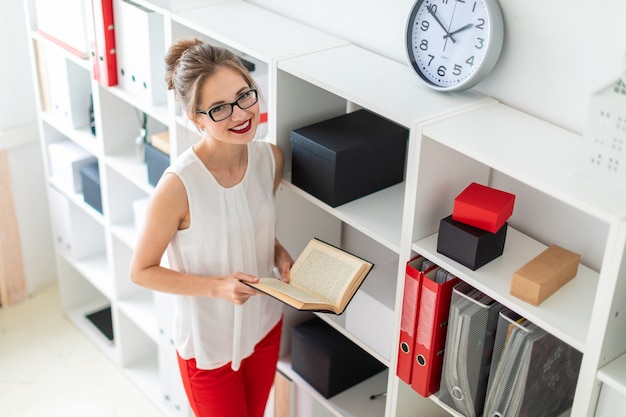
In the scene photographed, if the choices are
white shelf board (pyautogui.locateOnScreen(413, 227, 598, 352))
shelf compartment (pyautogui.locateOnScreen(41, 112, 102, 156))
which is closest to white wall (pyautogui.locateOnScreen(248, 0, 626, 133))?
white shelf board (pyautogui.locateOnScreen(413, 227, 598, 352))

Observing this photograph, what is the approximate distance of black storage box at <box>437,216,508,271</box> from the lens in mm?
1892

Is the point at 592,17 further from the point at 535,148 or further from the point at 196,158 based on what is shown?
the point at 196,158

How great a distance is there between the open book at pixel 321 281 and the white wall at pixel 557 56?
57 centimetres

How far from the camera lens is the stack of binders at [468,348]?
1.95 m

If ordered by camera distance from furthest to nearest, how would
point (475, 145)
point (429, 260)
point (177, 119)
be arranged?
point (177, 119), point (429, 260), point (475, 145)

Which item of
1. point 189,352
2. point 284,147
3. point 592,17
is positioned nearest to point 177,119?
point 284,147

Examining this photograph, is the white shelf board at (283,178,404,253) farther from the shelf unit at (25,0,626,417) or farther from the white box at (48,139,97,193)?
the white box at (48,139,97,193)

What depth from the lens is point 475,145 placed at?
5.87 feet

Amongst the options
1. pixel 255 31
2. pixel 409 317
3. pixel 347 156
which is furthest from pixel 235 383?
pixel 255 31

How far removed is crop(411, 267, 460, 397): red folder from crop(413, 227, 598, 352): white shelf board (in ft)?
0.24

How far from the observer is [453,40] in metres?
2.02

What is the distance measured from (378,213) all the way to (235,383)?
714 mm

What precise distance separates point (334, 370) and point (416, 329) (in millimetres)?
553

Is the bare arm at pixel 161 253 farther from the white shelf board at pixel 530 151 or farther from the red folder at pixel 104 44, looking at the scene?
the red folder at pixel 104 44
